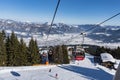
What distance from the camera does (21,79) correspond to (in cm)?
2916

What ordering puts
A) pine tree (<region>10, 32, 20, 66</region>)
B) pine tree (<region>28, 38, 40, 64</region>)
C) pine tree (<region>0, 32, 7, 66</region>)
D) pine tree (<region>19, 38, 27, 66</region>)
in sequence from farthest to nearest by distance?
pine tree (<region>28, 38, 40, 64</region>) → pine tree (<region>19, 38, 27, 66</region>) → pine tree (<region>10, 32, 20, 66</region>) → pine tree (<region>0, 32, 7, 66</region>)

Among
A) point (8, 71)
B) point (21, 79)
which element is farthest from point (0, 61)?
point (21, 79)

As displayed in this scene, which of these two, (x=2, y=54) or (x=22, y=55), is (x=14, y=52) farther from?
(x=2, y=54)

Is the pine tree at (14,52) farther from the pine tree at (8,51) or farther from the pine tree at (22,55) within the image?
the pine tree at (22,55)

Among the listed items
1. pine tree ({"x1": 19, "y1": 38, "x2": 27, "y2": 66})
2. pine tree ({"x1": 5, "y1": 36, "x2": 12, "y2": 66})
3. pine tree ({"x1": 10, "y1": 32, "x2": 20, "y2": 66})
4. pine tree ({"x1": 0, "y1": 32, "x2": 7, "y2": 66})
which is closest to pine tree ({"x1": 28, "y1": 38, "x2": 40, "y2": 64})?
pine tree ({"x1": 19, "y1": 38, "x2": 27, "y2": 66})

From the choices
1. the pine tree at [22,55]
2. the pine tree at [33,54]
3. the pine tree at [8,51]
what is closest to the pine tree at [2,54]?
the pine tree at [8,51]

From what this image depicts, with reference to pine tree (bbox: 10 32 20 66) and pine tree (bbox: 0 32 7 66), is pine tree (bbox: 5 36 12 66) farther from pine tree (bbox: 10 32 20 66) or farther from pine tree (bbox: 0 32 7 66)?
pine tree (bbox: 0 32 7 66)

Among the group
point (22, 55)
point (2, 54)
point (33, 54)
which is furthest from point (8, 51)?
point (33, 54)

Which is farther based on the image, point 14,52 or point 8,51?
point 8,51

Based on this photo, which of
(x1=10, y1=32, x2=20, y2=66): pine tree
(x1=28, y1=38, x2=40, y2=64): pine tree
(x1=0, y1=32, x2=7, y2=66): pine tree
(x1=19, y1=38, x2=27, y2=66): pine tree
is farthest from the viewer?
(x1=28, y1=38, x2=40, y2=64): pine tree

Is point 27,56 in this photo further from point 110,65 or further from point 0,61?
point 110,65

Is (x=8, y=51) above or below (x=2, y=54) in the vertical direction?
above

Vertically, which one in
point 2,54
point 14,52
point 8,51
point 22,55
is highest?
point 8,51

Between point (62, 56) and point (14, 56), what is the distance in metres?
17.6
